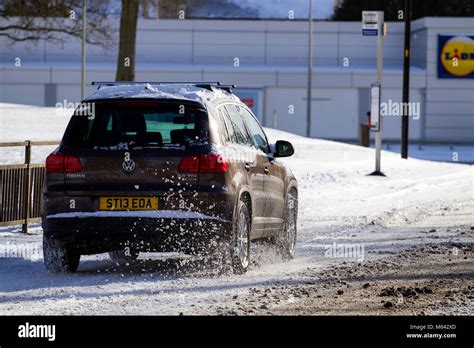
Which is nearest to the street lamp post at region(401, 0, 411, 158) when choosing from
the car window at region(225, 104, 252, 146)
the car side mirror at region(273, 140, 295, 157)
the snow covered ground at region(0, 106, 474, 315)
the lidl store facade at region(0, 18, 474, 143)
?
the snow covered ground at region(0, 106, 474, 315)

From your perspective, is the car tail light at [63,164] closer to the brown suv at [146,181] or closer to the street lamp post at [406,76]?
the brown suv at [146,181]

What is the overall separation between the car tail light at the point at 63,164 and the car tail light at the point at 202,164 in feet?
3.05

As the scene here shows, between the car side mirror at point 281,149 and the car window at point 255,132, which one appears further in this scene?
the car side mirror at point 281,149

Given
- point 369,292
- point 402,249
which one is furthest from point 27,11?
point 369,292

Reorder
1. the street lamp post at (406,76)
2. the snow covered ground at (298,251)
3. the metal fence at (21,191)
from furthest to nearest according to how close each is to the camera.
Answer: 1. the street lamp post at (406,76)
2. the metal fence at (21,191)
3. the snow covered ground at (298,251)

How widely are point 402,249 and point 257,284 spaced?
12.9 ft

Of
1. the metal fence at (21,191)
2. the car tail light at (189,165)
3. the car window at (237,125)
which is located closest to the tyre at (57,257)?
the car tail light at (189,165)

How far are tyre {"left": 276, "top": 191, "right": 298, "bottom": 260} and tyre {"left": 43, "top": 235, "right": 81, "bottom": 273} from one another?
251cm

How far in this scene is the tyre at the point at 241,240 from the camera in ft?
39.0

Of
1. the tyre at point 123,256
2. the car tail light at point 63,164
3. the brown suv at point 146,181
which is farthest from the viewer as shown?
the tyre at point 123,256

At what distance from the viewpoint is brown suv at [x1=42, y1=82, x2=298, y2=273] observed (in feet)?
38.2

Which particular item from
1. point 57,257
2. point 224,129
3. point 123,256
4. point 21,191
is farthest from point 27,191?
point 224,129

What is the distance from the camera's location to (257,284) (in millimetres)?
11367
